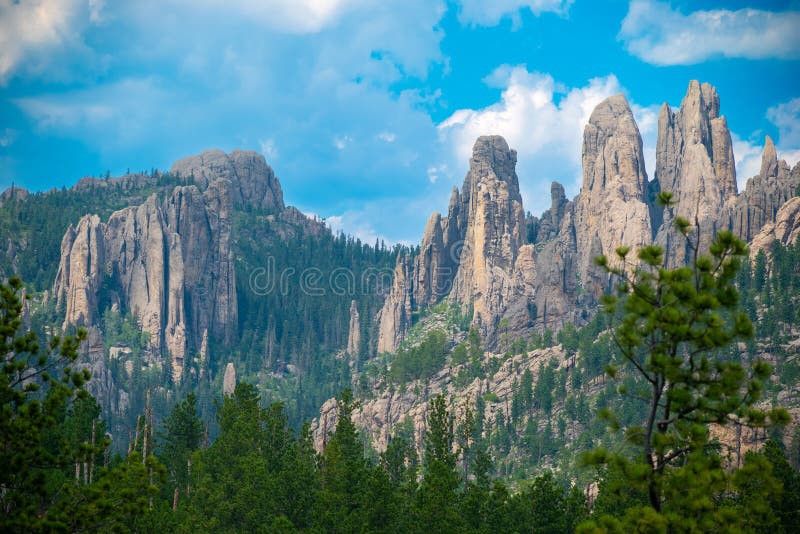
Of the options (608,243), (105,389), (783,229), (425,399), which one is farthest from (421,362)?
(105,389)

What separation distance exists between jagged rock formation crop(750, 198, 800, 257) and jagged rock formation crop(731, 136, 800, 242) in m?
5.35

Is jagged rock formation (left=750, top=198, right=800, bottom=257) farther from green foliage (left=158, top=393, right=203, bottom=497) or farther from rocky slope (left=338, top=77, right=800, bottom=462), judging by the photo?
green foliage (left=158, top=393, right=203, bottom=497)

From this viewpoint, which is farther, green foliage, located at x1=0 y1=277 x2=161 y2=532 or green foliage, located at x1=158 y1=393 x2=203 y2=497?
green foliage, located at x1=158 y1=393 x2=203 y2=497

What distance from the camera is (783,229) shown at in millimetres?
150000

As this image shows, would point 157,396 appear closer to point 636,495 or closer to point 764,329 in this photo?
point 764,329

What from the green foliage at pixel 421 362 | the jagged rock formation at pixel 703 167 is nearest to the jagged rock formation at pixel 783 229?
the jagged rock formation at pixel 703 167

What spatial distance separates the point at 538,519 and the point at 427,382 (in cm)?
11045

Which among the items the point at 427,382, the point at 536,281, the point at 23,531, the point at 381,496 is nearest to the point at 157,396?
the point at 427,382

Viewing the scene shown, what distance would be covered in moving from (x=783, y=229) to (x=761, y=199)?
1282cm

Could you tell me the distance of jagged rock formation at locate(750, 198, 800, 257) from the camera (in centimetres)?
14850

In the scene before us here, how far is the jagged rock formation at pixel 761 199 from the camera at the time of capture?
16025 centimetres

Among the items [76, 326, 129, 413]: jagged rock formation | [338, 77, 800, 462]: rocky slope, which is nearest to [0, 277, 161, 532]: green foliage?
[338, 77, 800, 462]: rocky slope

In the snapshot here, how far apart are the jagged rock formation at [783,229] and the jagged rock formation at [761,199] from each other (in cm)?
535

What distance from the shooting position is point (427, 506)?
55562 mm
